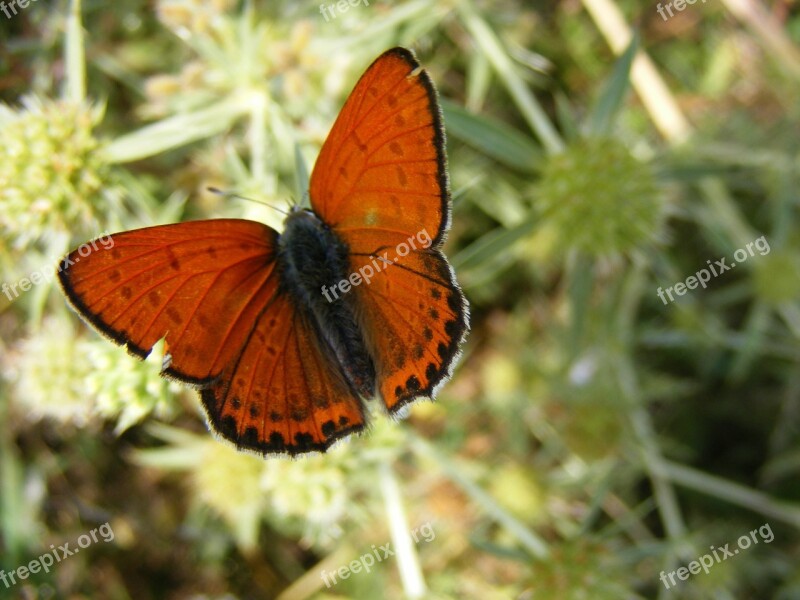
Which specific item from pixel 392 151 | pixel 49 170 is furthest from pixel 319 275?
pixel 49 170

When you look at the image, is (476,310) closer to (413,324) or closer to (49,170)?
(413,324)

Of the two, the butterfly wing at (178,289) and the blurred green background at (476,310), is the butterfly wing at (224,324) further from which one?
the blurred green background at (476,310)

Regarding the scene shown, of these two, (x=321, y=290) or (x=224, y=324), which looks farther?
(x=321, y=290)

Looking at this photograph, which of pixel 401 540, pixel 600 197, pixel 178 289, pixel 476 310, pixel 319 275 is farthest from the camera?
pixel 476 310

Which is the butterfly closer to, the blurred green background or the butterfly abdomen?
the butterfly abdomen

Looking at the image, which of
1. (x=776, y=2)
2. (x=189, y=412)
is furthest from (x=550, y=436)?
(x=776, y=2)

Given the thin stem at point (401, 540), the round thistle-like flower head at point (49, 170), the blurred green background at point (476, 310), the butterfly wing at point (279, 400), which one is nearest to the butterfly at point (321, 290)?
the butterfly wing at point (279, 400)

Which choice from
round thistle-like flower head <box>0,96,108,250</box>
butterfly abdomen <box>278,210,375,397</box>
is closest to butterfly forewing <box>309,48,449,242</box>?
butterfly abdomen <box>278,210,375,397</box>
